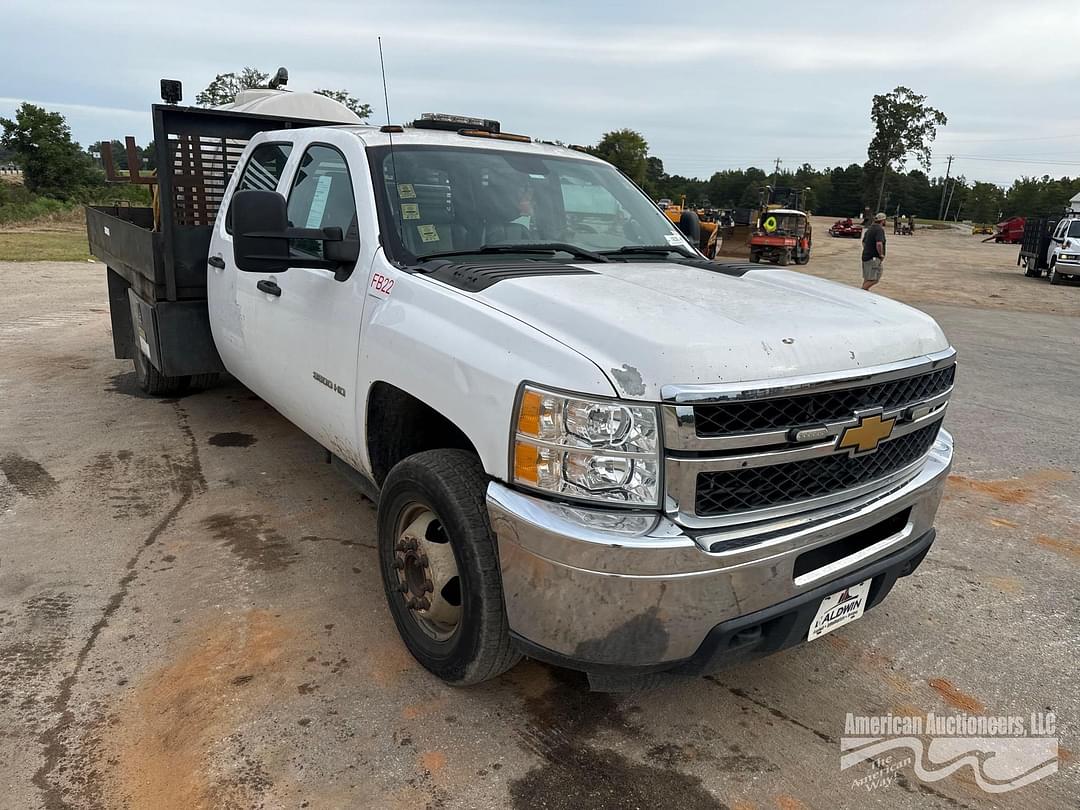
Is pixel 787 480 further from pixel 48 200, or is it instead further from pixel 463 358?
pixel 48 200

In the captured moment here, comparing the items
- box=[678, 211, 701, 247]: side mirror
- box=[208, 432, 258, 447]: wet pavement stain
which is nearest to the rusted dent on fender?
box=[678, 211, 701, 247]: side mirror

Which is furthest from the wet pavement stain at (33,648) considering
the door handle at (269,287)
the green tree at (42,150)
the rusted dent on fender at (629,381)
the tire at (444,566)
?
the green tree at (42,150)

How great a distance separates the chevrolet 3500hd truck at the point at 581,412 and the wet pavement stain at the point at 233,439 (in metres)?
1.89

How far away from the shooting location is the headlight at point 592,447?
85.8 inches

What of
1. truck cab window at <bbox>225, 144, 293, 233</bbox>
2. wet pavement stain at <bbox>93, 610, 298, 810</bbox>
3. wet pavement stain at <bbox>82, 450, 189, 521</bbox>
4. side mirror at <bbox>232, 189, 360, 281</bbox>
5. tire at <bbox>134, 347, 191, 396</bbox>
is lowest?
wet pavement stain at <bbox>93, 610, 298, 810</bbox>

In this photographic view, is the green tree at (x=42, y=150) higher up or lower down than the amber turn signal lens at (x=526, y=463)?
higher up

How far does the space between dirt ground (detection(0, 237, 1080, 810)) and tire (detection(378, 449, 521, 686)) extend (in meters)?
0.19

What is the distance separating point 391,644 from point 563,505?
1.29 meters

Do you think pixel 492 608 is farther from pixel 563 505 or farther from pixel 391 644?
pixel 391 644

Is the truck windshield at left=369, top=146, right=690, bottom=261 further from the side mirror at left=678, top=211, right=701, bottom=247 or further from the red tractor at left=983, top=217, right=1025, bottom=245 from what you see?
the red tractor at left=983, top=217, right=1025, bottom=245

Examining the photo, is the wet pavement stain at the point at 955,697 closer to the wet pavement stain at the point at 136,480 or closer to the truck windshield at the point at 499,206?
the truck windshield at the point at 499,206

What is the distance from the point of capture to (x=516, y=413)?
228 cm

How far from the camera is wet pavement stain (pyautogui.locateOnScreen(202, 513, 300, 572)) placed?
3.81 m

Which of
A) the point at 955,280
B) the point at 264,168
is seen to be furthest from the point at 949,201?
the point at 264,168
